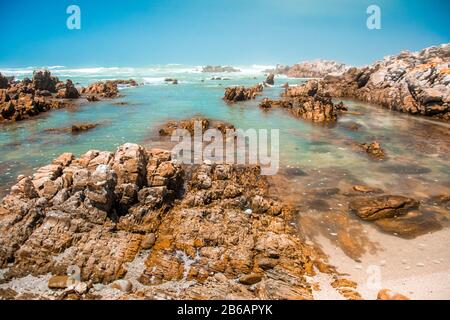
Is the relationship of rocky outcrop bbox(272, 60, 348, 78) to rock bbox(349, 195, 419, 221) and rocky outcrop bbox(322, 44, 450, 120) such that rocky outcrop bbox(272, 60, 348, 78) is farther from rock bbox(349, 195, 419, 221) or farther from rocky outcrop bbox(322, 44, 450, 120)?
rock bbox(349, 195, 419, 221)

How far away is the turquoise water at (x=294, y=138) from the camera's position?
19375 mm

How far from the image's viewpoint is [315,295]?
9344 mm

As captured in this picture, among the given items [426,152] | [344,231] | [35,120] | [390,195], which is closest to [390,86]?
[426,152]

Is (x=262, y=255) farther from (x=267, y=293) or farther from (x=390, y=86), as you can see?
(x=390, y=86)

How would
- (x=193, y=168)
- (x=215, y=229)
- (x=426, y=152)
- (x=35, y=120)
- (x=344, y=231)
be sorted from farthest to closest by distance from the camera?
(x=35, y=120) < (x=426, y=152) < (x=193, y=168) < (x=344, y=231) < (x=215, y=229)

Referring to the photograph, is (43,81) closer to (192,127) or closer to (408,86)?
(192,127)

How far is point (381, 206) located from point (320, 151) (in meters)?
9.72

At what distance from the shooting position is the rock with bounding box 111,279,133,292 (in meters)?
9.38

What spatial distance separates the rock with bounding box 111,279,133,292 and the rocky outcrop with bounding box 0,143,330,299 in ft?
0.09

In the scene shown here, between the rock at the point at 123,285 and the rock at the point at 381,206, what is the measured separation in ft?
32.4

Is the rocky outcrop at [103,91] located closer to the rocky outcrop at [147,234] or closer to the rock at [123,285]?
the rocky outcrop at [147,234]

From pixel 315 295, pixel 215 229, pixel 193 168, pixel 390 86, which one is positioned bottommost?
pixel 315 295

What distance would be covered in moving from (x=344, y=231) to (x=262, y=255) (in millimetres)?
4101

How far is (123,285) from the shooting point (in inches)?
372
